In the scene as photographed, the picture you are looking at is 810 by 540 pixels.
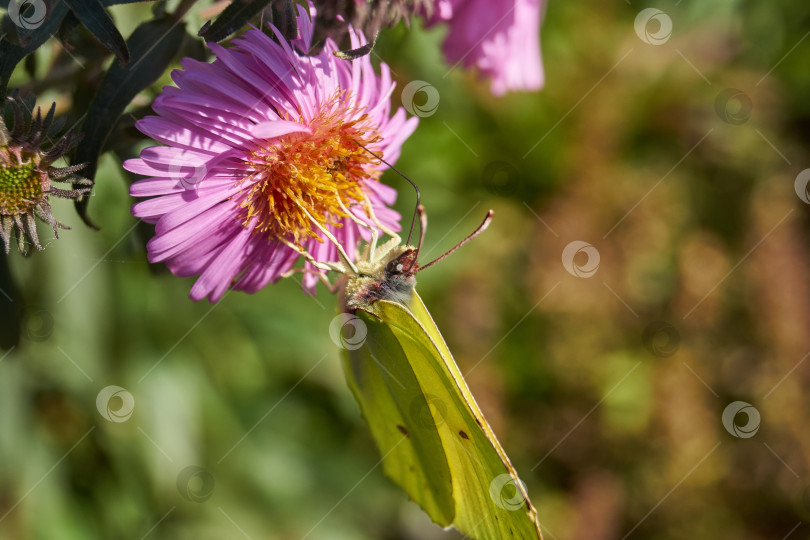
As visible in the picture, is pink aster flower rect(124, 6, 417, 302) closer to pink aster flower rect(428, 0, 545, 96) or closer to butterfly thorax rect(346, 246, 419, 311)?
butterfly thorax rect(346, 246, 419, 311)

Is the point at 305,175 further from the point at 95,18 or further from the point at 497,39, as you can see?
the point at 497,39

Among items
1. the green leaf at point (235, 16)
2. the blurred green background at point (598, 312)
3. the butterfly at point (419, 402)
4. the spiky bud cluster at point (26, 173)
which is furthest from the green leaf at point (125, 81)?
the blurred green background at point (598, 312)

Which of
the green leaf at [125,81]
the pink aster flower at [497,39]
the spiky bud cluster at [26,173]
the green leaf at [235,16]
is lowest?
the spiky bud cluster at [26,173]

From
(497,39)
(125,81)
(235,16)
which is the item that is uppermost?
(497,39)

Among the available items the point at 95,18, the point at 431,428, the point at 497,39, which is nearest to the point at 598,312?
the point at 497,39

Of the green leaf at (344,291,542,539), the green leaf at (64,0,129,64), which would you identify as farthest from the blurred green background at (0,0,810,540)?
the green leaf at (64,0,129,64)

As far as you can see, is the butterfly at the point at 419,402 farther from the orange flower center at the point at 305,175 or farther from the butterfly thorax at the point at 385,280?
the orange flower center at the point at 305,175
